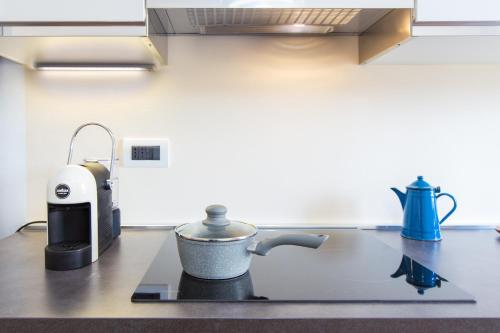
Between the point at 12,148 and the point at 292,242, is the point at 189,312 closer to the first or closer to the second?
the point at 292,242

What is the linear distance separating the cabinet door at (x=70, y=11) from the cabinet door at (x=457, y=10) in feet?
2.11

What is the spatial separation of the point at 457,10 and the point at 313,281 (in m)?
0.70

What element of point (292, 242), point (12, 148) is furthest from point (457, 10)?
point (12, 148)

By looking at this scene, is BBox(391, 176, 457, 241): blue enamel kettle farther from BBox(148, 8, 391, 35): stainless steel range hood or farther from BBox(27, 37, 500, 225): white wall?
BBox(148, 8, 391, 35): stainless steel range hood

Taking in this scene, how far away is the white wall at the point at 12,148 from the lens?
1014 mm

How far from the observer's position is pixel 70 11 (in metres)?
0.78

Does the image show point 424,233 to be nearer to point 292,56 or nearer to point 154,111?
point 292,56

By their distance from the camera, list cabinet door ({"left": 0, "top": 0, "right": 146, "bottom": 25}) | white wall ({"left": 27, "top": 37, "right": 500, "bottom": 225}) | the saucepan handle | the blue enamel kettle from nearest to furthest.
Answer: the saucepan handle
cabinet door ({"left": 0, "top": 0, "right": 146, "bottom": 25})
the blue enamel kettle
white wall ({"left": 27, "top": 37, "right": 500, "bottom": 225})

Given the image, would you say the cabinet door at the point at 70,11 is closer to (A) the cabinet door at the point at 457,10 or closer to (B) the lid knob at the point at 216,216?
(B) the lid knob at the point at 216,216

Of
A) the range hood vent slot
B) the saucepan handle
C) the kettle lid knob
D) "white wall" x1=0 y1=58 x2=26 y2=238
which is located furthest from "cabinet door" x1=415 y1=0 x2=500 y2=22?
"white wall" x1=0 y1=58 x2=26 y2=238

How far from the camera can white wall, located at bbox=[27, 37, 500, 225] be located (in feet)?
3.67

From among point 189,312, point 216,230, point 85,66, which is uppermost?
point 85,66

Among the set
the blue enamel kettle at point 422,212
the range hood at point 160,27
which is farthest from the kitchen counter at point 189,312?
the range hood at point 160,27

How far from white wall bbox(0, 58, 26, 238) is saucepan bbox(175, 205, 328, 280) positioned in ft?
2.13
